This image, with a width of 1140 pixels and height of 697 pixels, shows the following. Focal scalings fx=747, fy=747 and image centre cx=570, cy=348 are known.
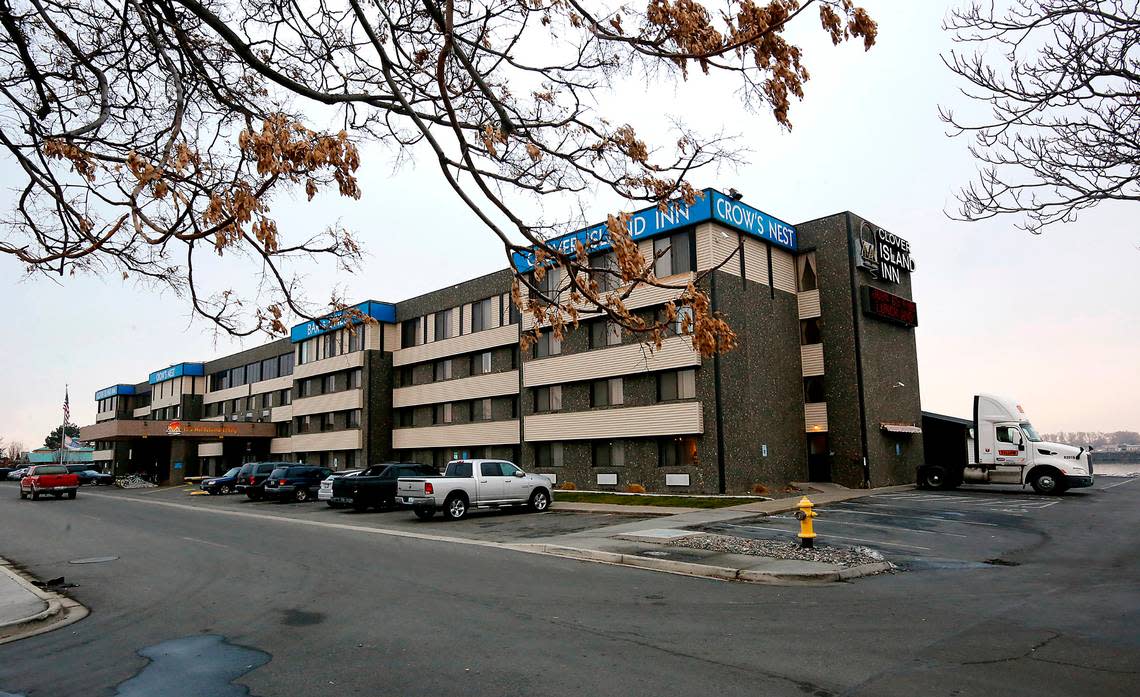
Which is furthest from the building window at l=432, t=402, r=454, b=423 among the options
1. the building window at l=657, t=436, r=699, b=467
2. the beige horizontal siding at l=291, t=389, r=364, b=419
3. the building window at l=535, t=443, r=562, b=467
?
the building window at l=657, t=436, r=699, b=467

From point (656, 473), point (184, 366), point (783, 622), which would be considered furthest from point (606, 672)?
point (184, 366)

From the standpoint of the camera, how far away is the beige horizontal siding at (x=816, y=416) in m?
33.8

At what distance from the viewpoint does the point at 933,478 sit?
3103 cm

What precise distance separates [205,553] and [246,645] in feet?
29.7

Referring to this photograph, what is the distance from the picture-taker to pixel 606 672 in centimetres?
639

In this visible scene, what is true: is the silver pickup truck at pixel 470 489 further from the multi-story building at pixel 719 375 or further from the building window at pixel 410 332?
the building window at pixel 410 332

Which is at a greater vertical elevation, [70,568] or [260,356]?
[260,356]

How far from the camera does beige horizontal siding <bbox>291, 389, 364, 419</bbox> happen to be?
164 ft

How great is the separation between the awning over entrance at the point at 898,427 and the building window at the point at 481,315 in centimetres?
2135

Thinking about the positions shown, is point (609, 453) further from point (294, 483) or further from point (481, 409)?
point (294, 483)

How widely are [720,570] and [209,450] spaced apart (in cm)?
6906

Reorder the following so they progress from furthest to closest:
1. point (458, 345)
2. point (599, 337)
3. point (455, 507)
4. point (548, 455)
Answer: point (458, 345), point (548, 455), point (599, 337), point (455, 507)

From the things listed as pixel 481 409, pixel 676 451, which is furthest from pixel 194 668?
pixel 481 409

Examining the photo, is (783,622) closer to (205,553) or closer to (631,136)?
(631,136)
